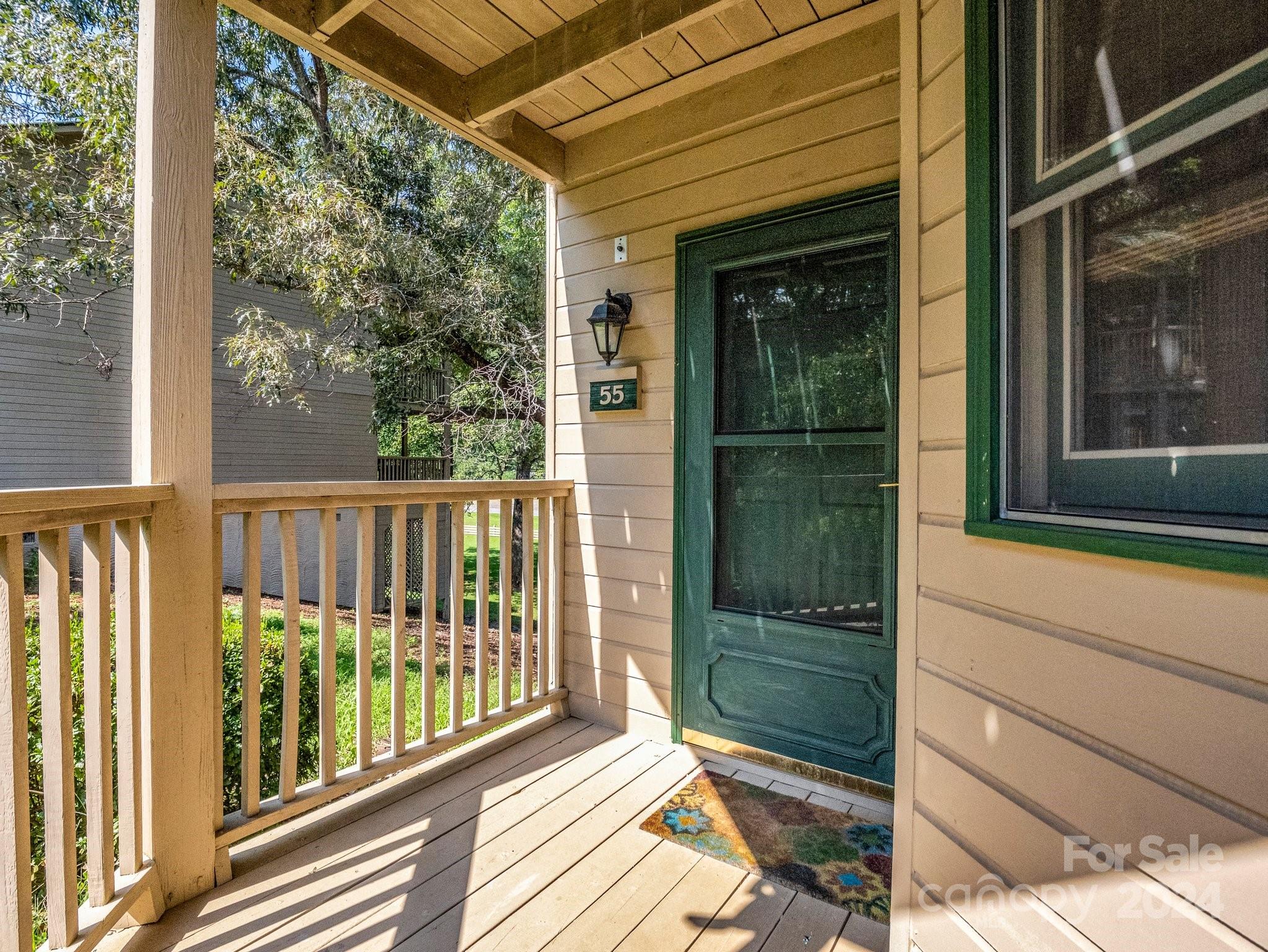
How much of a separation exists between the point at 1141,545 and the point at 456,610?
232 cm

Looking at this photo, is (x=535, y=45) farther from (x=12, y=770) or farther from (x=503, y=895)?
(x=503, y=895)

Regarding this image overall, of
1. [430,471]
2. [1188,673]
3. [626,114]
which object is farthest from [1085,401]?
[430,471]

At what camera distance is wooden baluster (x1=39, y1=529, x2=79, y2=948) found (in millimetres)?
1275

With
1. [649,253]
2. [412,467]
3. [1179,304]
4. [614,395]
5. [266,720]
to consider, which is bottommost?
[266,720]

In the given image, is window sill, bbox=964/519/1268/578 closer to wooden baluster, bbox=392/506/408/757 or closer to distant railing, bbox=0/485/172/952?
distant railing, bbox=0/485/172/952

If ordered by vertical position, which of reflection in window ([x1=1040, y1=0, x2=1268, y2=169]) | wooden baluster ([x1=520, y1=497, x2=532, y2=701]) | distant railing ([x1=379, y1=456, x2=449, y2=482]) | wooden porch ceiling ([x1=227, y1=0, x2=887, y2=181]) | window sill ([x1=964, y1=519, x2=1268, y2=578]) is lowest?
wooden baluster ([x1=520, y1=497, x2=532, y2=701])

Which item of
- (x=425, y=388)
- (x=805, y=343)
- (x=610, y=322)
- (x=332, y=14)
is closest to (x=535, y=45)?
(x=332, y=14)

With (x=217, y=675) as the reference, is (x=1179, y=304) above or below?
above

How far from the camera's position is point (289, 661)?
1.89 metres

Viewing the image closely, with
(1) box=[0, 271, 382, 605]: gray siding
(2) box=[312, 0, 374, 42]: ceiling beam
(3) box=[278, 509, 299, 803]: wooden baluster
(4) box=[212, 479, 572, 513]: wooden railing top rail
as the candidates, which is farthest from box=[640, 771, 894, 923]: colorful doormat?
(1) box=[0, 271, 382, 605]: gray siding

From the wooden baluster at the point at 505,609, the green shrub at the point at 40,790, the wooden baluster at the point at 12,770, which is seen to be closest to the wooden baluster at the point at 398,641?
the wooden baluster at the point at 505,609

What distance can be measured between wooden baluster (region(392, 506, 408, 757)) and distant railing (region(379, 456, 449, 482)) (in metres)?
6.78

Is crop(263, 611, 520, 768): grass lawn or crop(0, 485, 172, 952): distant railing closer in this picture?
crop(0, 485, 172, 952): distant railing

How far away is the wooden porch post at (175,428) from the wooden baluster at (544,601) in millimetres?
1409
